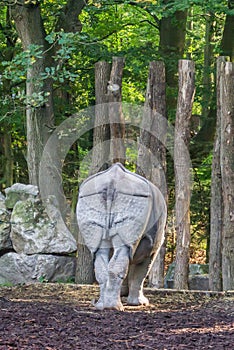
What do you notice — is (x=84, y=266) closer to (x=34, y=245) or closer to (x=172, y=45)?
(x=34, y=245)

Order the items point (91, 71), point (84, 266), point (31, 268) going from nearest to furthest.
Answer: point (84, 266)
point (31, 268)
point (91, 71)

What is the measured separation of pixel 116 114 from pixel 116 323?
3.07 m

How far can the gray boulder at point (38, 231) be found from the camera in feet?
27.5

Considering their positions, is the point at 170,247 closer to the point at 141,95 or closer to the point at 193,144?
the point at 193,144

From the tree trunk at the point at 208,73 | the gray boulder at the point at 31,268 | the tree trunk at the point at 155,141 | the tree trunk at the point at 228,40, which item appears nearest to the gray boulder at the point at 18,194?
the gray boulder at the point at 31,268

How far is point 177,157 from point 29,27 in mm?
2807

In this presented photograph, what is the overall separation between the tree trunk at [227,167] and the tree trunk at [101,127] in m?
1.18

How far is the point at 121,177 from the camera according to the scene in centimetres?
594

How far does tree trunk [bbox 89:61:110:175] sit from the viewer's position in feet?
25.5

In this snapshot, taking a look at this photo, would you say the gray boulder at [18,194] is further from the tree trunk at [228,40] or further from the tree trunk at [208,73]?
the tree trunk at [228,40]

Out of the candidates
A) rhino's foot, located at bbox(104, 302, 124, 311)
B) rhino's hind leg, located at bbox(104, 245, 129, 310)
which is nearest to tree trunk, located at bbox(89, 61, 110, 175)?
rhino's hind leg, located at bbox(104, 245, 129, 310)

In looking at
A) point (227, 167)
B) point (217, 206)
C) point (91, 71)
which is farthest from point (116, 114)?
point (91, 71)

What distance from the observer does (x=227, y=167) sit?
24.0 feet

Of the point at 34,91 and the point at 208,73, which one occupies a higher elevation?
the point at 208,73
